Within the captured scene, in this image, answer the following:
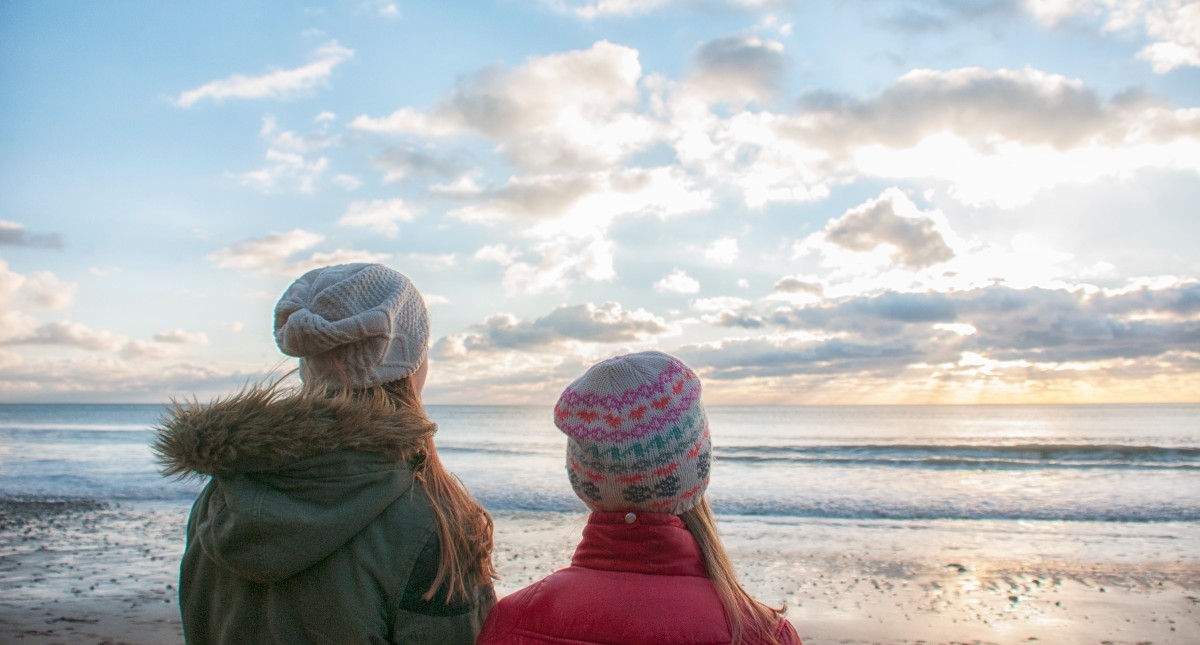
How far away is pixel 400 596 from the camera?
182cm

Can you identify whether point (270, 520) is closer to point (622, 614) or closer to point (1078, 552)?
point (622, 614)

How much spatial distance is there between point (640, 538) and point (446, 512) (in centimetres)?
46

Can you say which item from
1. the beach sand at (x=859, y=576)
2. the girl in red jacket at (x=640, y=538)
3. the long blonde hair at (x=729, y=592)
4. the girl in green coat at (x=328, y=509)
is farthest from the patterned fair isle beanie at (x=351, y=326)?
the beach sand at (x=859, y=576)

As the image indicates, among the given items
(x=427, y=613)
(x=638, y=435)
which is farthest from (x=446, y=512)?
(x=638, y=435)

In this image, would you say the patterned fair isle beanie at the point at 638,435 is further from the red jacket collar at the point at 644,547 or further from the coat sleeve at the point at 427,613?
the coat sleeve at the point at 427,613

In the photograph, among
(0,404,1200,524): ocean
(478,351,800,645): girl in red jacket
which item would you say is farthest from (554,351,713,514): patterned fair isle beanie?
(0,404,1200,524): ocean

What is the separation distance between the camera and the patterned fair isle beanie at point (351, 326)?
1.91m

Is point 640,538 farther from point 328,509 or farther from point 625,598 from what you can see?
point 328,509

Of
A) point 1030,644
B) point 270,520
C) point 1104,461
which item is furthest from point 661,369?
point 1104,461

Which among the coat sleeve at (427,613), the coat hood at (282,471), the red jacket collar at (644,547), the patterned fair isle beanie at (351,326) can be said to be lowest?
the coat sleeve at (427,613)

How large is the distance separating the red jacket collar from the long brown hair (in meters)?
0.25

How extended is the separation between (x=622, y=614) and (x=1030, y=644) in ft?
18.4

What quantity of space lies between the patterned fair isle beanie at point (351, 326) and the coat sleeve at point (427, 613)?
441 millimetres

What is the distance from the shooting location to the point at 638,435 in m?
1.95
